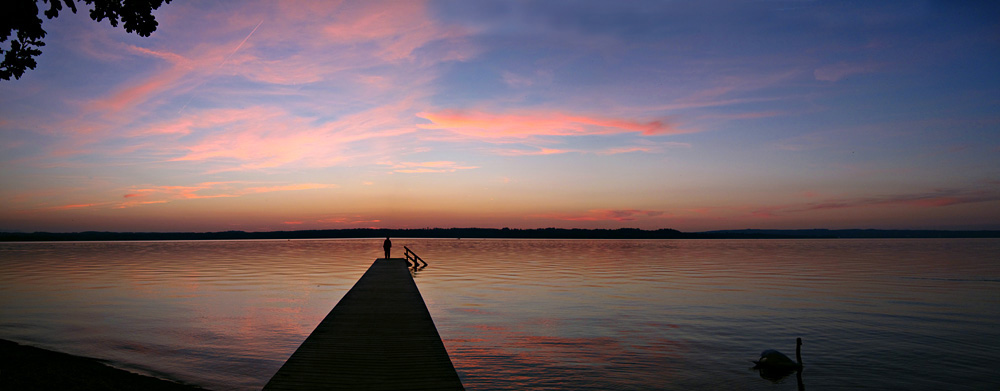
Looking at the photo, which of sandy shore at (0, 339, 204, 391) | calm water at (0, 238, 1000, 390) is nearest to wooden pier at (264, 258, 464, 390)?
calm water at (0, 238, 1000, 390)

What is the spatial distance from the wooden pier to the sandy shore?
3.26 m

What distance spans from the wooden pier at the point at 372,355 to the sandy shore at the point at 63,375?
326 centimetres

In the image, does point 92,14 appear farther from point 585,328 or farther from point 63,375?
point 585,328

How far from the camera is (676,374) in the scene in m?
12.8

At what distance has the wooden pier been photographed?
8750 millimetres

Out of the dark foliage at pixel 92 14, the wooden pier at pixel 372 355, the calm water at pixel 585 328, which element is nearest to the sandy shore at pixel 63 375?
the calm water at pixel 585 328

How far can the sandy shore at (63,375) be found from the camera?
10.9m

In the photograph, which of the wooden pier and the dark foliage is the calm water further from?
the dark foliage

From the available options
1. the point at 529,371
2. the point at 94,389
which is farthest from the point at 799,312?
the point at 94,389

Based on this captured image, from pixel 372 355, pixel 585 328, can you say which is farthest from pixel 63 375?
pixel 585 328

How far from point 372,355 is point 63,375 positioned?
698 centimetres

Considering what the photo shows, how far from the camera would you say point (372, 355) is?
10500mm

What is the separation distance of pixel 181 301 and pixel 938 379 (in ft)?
90.5

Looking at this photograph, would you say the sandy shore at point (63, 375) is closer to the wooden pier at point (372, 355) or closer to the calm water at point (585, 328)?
the calm water at point (585, 328)
